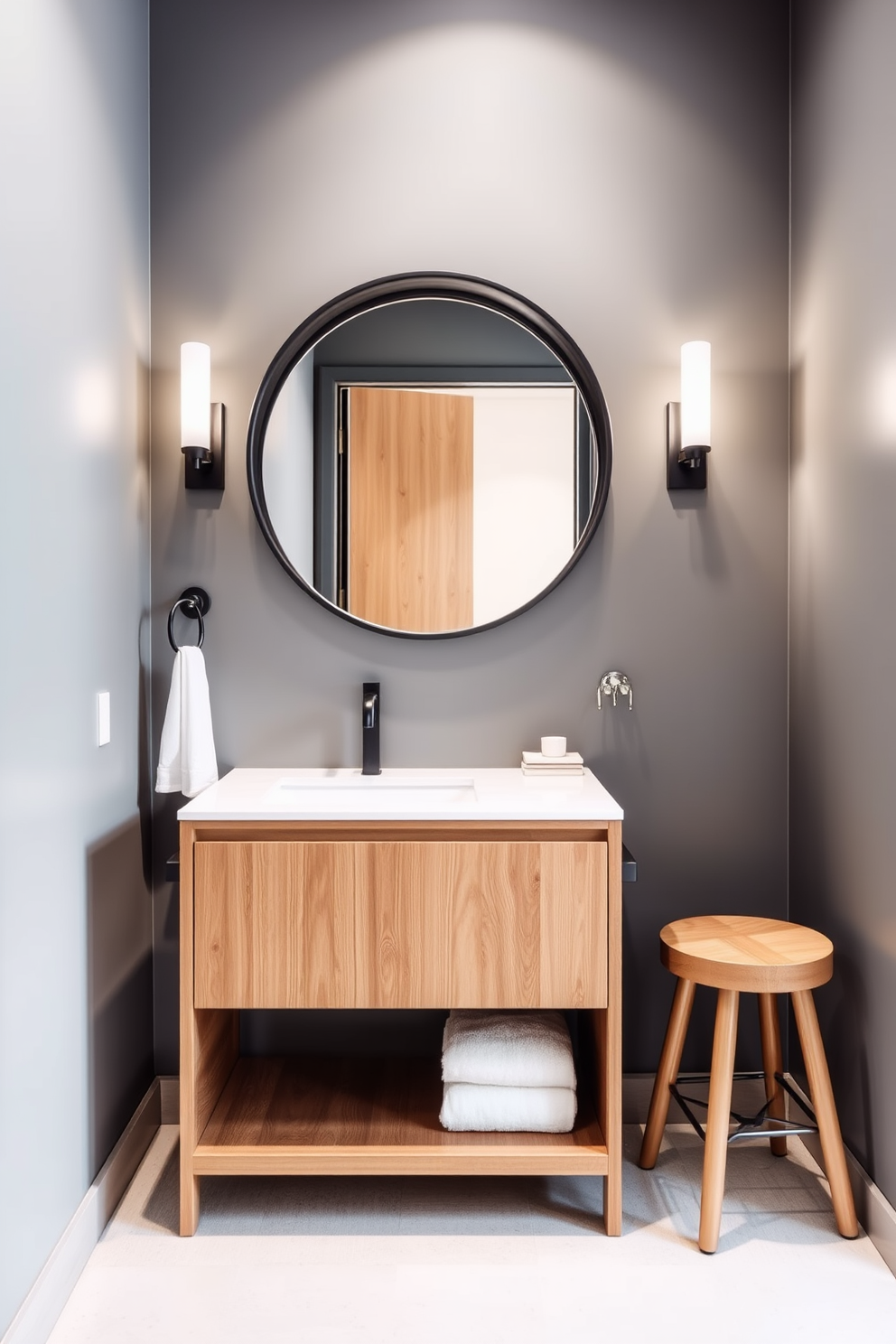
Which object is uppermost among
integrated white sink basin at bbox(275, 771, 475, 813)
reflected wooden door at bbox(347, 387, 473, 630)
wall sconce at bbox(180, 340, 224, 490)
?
wall sconce at bbox(180, 340, 224, 490)

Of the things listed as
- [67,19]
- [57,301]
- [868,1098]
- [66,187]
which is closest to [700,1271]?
[868,1098]

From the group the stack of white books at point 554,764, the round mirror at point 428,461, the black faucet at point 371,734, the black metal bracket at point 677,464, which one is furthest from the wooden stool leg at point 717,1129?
the black metal bracket at point 677,464

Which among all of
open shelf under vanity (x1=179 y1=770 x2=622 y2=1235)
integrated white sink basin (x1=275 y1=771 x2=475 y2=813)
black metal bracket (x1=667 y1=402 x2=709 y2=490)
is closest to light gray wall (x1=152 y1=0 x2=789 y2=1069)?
black metal bracket (x1=667 y1=402 x2=709 y2=490)

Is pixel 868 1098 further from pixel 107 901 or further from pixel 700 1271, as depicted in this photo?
pixel 107 901

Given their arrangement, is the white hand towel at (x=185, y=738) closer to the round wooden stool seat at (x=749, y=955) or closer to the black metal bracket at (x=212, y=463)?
the black metal bracket at (x=212, y=463)

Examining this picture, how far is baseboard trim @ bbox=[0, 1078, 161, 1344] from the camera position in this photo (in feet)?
4.45

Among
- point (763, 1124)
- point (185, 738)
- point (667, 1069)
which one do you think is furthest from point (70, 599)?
point (763, 1124)

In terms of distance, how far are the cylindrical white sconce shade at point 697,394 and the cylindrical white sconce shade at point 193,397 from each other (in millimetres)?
1007

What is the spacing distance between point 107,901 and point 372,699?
0.66 metres

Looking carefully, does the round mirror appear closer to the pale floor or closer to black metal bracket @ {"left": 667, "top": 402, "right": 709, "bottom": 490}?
black metal bracket @ {"left": 667, "top": 402, "right": 709, "bottom": 490}

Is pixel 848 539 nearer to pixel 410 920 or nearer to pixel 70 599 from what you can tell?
pixel 410 920

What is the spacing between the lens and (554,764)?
1.91 meters

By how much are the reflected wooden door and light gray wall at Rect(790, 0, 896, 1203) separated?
2.41ft

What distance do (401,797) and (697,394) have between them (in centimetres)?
104
